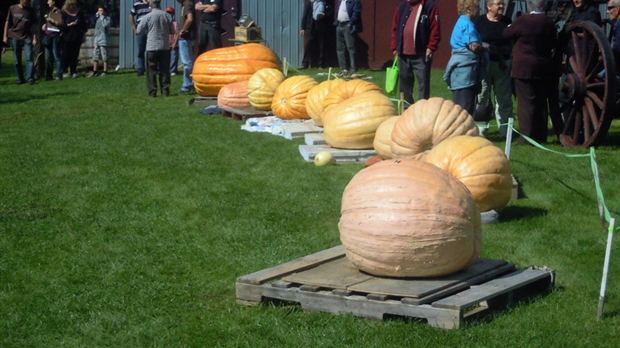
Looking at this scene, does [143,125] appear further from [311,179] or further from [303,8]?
[303,8]

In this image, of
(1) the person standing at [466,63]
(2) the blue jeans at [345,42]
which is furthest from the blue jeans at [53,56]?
(1) the person standing at [466,63]

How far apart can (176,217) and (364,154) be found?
9.77 ft

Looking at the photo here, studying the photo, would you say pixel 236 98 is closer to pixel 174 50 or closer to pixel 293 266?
pixel 174 50

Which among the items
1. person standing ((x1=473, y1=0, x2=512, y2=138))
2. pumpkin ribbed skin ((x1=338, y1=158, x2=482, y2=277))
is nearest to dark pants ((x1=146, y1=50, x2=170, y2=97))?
person standing ((x1=473, y1=0, x2=512, y2=138))

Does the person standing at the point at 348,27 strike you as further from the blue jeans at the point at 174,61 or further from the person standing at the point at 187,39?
the blue jeans at the point at 174,61

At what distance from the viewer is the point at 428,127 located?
337 inches

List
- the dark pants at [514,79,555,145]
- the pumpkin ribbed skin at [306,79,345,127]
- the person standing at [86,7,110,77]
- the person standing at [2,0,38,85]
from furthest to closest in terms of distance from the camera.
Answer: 1. the person standing at [86,7,110,77]
2. the person standing at [2,0,38,85]
3. the pumpkin ribbed skin at [306,79,345,127]
4. the dark pants at [514,79,555,145]

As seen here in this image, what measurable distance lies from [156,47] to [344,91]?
6048 mm

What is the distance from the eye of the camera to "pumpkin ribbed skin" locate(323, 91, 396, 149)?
10.2m

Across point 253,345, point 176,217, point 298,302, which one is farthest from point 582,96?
point 253,345

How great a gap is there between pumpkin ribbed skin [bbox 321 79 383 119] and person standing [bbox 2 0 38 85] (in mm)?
10823

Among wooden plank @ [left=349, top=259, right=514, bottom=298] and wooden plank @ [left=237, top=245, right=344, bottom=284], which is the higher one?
wooden plank @ [left=349, top=259, right=514, bottom=298]

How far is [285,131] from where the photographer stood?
1224cm

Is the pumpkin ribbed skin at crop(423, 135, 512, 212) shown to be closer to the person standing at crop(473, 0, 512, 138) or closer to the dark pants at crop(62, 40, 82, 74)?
the person standing at crop(473, 0, 512, 138)
